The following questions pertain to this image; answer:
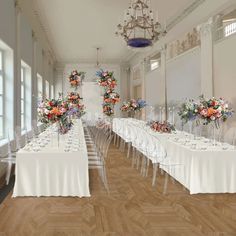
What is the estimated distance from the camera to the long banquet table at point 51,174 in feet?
15.6

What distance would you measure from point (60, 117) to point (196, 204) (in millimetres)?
2430

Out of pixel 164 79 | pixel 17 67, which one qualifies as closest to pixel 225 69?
pixel 164 79

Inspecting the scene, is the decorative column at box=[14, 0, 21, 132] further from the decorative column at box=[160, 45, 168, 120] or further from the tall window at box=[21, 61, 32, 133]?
the decorative column at box=[160, 45, 168, 120]

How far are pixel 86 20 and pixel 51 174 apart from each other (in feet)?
21.7

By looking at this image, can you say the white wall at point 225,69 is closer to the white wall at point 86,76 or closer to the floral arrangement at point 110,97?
the floral arrangement at point 110,97

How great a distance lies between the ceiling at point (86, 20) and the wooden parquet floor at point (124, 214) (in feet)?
17.0

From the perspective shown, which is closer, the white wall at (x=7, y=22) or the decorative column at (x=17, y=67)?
the white wall at (x=7, y=22)

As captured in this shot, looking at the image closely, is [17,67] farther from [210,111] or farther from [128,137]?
[210,111]

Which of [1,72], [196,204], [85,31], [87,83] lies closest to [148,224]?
[196,204]

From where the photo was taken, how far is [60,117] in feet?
17.5

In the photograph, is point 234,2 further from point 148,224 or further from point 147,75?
point 147,75

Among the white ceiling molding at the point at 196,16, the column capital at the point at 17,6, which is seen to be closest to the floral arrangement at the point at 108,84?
the white ceiling molding at the point at 196,16

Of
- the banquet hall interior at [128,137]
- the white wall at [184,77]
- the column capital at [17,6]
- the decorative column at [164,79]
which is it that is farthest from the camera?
the decorative column at [164,79]

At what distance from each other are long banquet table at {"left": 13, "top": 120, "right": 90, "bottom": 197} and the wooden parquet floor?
0.14 metres
